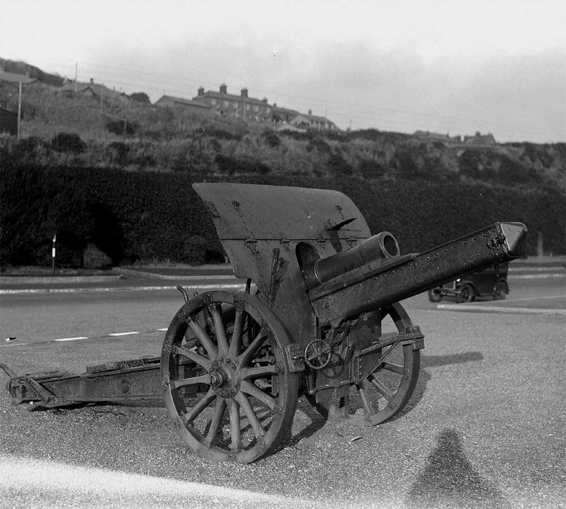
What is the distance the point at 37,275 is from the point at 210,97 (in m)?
96.7

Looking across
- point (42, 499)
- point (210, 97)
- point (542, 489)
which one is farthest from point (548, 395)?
point (210, 97)

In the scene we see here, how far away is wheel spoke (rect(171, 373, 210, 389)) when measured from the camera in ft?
16.0

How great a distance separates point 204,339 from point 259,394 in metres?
0.55

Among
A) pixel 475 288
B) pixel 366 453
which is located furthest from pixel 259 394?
pixel 475 288

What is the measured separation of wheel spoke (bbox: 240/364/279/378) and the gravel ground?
55 centimetres

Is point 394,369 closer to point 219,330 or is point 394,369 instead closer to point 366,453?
point 366,453

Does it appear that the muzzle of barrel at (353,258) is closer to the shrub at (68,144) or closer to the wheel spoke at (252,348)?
the wheel spoke at (252,348)

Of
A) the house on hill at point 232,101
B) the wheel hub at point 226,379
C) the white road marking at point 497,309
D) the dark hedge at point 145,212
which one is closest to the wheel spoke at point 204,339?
the wheel hub at point 226,379

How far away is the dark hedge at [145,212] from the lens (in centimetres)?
2334

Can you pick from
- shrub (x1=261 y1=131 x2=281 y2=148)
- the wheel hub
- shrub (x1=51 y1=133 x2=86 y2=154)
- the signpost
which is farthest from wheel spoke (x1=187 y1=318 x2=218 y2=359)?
shrub (x1=261 y1=131 x2=281 y2=148)

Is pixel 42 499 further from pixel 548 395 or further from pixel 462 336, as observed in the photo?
pixel 462 336

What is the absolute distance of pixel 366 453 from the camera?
4.99 m

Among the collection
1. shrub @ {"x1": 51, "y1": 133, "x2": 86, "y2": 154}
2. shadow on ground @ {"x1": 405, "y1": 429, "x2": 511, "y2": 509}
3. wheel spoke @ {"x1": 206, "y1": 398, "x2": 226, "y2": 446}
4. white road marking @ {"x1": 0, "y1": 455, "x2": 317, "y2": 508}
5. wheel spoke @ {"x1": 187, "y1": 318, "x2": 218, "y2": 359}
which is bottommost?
white road marking @ {"x1": 0, "y1": 455, "x2": 317, "y2": 508}

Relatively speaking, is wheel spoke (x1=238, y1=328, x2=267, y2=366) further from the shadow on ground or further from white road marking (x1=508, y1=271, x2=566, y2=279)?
white road marking (x1=508, y1=271, x2=566, y2=279)
